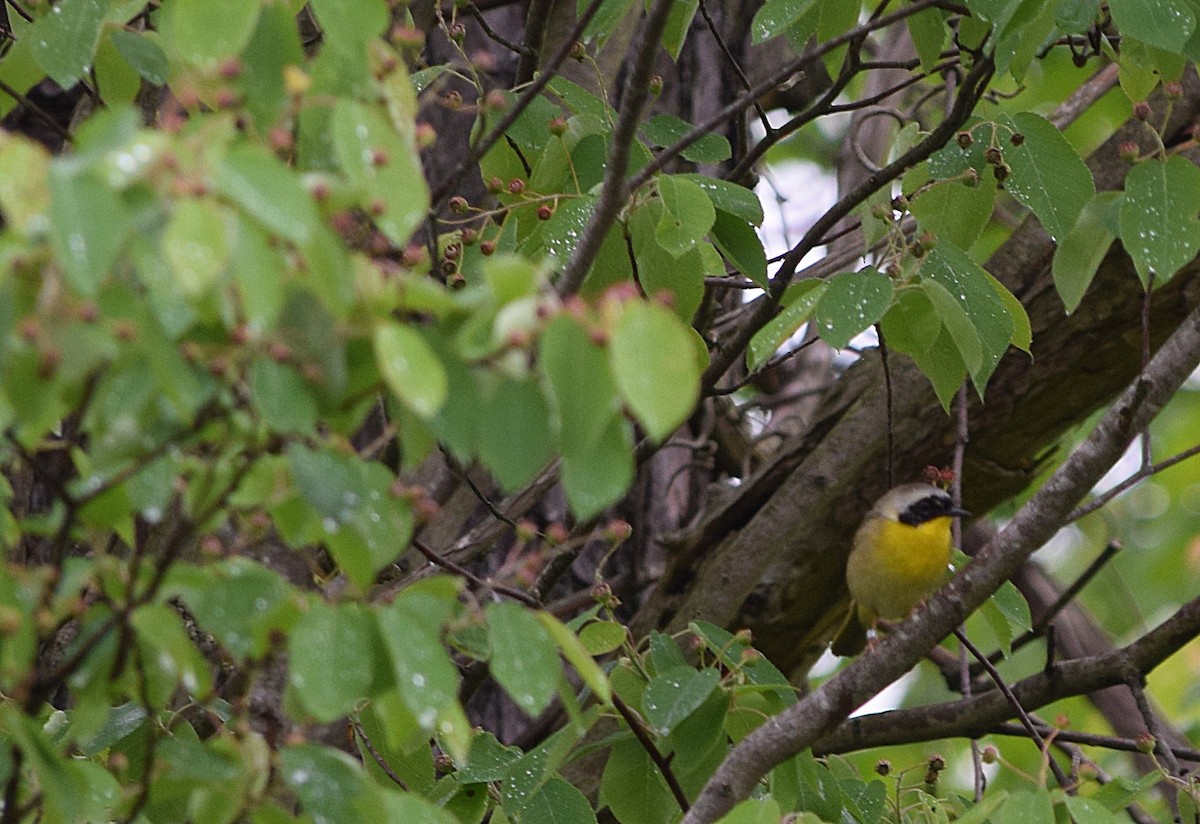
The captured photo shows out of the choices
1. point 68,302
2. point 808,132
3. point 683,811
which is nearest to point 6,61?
point 68,302

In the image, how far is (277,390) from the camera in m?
1.43

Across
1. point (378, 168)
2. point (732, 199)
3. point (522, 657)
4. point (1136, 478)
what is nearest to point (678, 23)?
point (732, 199)

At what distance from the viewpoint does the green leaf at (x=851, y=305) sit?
247cm

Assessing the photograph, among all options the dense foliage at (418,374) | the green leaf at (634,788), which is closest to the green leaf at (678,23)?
the dense foliage at (418,374)

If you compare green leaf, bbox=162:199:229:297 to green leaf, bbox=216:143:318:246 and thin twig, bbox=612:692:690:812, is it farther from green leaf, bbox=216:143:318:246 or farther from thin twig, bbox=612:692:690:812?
thin twig, bbox=612:692:690:812

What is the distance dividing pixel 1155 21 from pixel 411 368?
164cm

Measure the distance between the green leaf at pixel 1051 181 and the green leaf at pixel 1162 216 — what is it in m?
0.14

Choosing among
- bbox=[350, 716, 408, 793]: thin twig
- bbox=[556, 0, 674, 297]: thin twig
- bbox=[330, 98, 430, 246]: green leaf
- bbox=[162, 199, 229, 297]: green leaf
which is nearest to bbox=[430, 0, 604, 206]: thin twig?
bbox=[556, 0, 674, 297]: thin twig

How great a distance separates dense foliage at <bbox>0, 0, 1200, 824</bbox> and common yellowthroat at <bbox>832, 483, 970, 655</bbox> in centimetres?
15

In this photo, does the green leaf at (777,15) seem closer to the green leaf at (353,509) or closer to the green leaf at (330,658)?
the green leaf at (353,509)

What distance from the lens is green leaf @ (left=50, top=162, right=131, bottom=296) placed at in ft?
4.05

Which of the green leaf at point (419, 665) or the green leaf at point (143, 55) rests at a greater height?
the green leaf at point (143, 55)

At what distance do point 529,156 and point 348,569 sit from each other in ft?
5.79

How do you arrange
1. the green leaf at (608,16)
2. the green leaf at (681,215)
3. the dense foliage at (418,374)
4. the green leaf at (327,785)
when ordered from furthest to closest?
the green leaf at (608,16), the green leaf at (681,215), the green leaf at (327,785), the dense foliage at (418,374)
